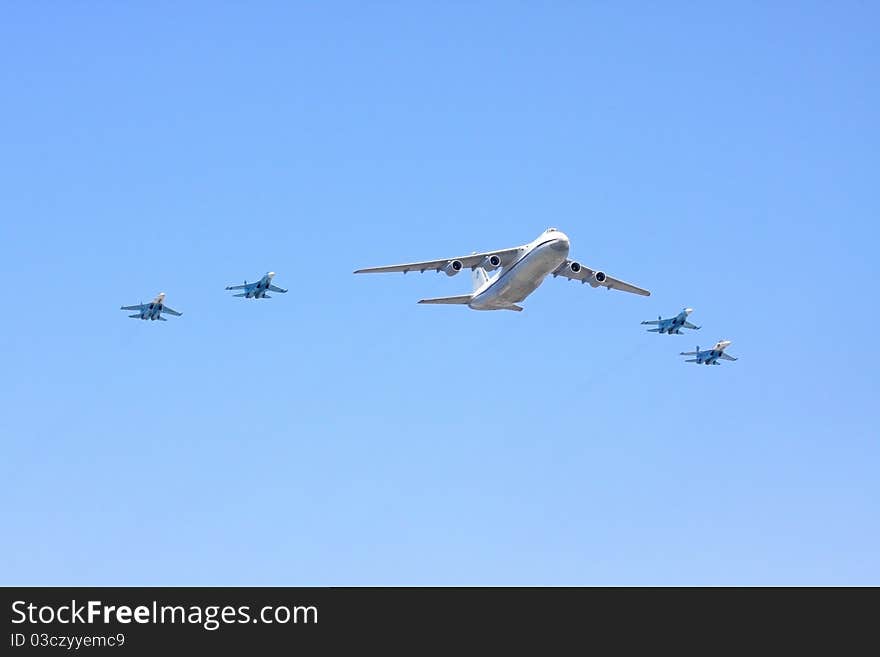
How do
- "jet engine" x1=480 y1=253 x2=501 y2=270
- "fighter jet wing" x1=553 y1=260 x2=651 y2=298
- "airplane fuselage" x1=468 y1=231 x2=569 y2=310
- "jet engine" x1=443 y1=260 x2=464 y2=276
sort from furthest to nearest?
"fighter jet wing" x1=553 y1=260 x2=651 y2=298 < "jet engine" x1=443 y1=260 x2=464 y2=276 < "jet engine" x1=480 y1=253 x2=501 y2=270 < "airplane fuselage" x1=468 y1=231 x2=569 y2=310

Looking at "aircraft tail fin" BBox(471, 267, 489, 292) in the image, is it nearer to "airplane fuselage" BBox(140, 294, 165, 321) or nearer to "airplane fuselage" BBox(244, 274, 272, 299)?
"airplane fuselage" BBox(244, 274, 272, 299)

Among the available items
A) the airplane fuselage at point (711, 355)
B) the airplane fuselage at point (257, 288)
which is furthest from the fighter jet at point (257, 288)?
the airplane fuselage at point (711, 355)

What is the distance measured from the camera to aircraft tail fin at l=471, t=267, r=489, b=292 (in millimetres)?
95312

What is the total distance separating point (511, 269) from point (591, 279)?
11483mm

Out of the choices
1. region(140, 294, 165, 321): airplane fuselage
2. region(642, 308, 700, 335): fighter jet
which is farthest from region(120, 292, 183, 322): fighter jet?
region(642, 308, 700, 335): fighter jet

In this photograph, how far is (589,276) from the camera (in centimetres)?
9538

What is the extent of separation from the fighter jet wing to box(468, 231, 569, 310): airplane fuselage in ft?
20.6

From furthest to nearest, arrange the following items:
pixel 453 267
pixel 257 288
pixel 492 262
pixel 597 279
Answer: pixel 257 288 < pixel 597 279 < pixel 453 267 < pixel 492 262

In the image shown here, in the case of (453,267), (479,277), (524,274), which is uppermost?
(479,277)

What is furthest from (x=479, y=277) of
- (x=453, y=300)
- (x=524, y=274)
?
(x=524, y=274)

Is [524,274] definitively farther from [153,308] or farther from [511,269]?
[153,308]

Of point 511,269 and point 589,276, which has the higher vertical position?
point 589,276
